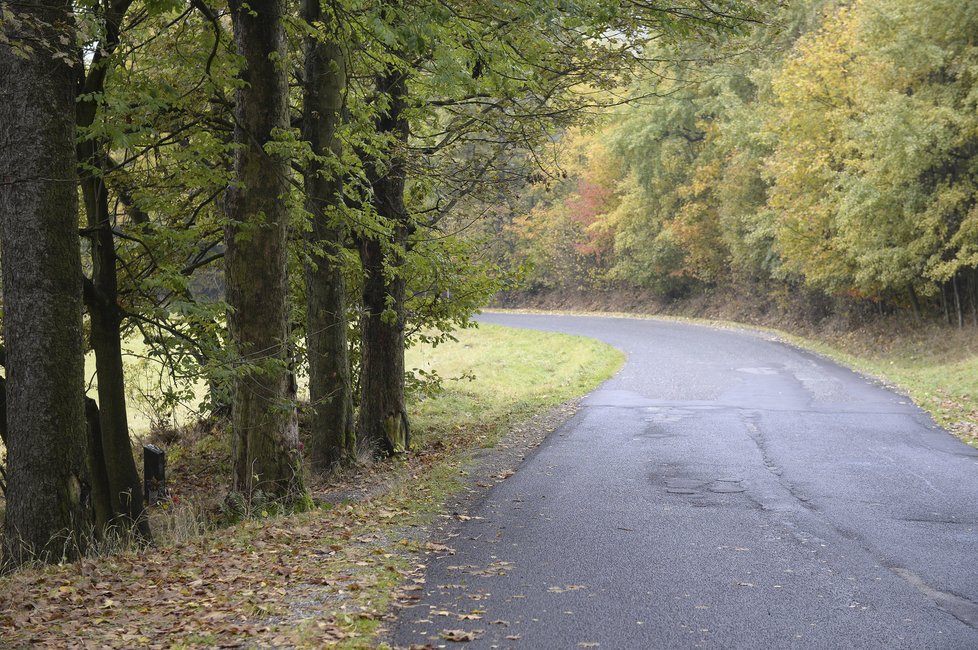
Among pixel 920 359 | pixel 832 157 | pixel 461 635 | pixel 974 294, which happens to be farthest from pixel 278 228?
pixel 832 157

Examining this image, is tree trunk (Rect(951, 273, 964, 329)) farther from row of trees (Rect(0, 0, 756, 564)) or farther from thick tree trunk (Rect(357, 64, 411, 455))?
thick tree trunk (Rect(357, 64, 411, 455))

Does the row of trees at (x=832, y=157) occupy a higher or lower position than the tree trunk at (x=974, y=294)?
higher

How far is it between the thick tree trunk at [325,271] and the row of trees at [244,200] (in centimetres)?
3

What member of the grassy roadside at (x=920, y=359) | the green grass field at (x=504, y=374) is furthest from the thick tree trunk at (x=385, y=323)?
the grassy roadside at (x=920, y=359)

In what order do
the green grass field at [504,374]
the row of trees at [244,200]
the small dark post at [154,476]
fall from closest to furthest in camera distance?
the row of trees at [244,200] → the small dark post at [154,476] → the green grass field at [504,374]

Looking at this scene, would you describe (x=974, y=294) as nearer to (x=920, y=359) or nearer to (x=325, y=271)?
(x=920, y=359)

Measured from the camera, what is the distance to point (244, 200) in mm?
9508

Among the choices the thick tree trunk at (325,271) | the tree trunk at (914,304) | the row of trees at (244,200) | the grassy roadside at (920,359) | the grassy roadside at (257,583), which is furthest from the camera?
the tree trunk at (914,304)

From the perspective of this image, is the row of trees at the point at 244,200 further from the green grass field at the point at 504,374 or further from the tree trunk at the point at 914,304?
the tree trunk at the point at 914,304

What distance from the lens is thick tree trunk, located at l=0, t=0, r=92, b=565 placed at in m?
7.71

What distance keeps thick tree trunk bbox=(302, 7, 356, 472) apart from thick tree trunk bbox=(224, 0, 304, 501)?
1.20 metres

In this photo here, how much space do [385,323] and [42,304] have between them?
6955 millimetres

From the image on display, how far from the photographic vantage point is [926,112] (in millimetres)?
24266

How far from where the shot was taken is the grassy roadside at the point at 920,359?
16.9 meters
